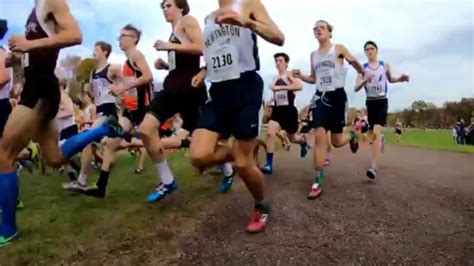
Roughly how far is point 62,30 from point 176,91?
1812 mm

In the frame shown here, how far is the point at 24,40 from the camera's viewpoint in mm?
5129

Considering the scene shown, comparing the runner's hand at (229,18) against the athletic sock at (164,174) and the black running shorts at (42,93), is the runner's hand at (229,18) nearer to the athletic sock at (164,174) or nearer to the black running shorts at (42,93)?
the black running shorts at (42,93)

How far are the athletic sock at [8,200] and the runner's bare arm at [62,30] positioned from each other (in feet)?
4.55

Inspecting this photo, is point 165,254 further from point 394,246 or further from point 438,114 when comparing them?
point 438,114

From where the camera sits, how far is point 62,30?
5281 millimetres

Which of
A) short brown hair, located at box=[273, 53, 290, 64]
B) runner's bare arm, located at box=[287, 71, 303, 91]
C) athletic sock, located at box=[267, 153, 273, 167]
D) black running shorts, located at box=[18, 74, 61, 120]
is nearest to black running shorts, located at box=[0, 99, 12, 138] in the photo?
black running shorts, located at box=[18, 74, 61, 120]

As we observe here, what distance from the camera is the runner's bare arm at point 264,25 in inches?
194

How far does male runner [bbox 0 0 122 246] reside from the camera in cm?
531

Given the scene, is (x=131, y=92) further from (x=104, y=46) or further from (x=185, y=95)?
(x=185, y=95)

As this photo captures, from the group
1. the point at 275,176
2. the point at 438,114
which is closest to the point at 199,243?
the point at 275,176

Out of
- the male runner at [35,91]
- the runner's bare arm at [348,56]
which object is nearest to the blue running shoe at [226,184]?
the runner's bare arm at [348,56]

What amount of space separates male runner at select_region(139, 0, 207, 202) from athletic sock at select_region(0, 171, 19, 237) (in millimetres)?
1647

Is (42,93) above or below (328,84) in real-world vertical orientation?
below

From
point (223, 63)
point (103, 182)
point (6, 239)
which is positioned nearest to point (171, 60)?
point (223, 63)
